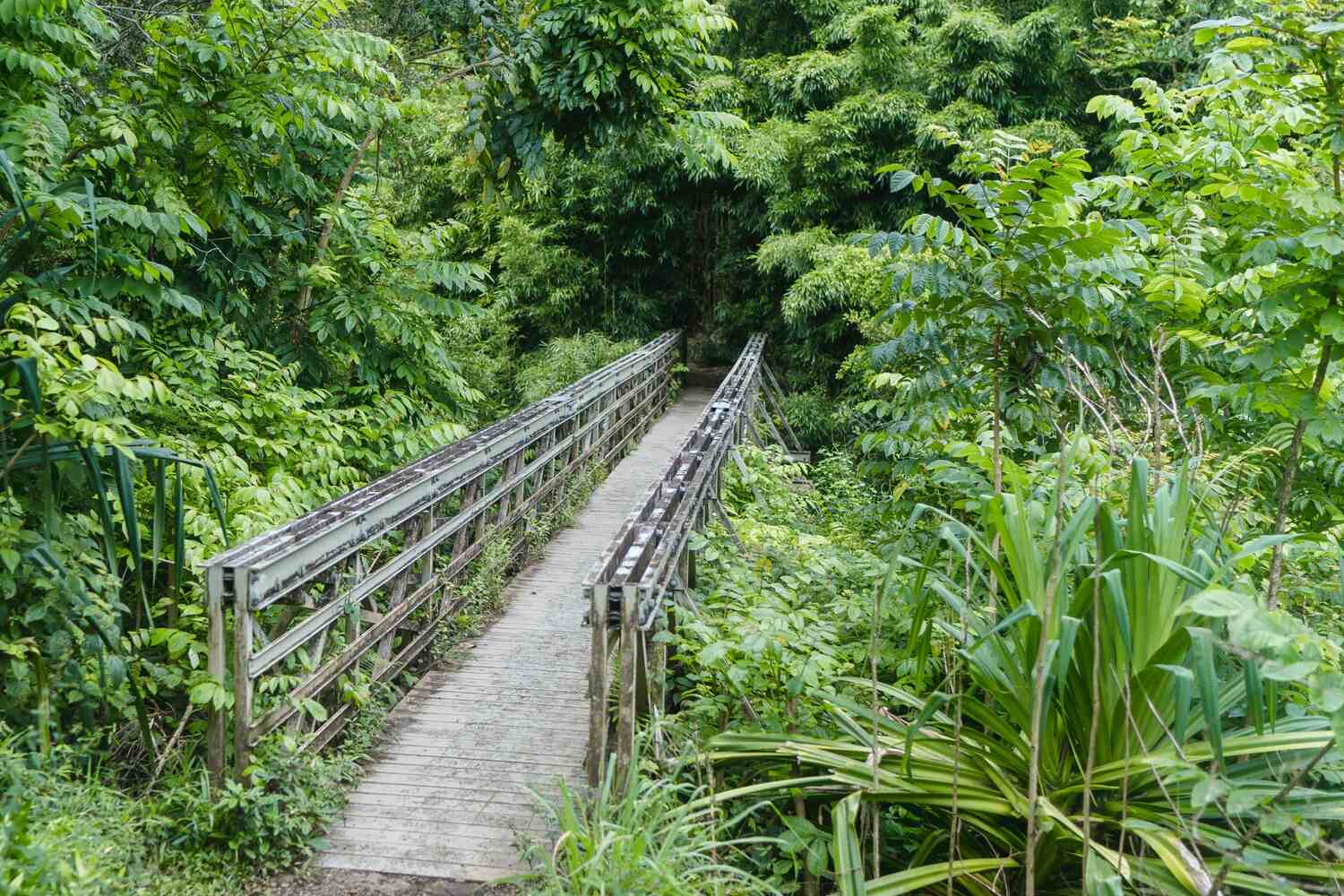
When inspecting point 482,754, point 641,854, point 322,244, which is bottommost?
point 482,754

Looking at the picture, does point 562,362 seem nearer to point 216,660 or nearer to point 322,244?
point 322,244

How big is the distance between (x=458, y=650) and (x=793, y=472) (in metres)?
2.81

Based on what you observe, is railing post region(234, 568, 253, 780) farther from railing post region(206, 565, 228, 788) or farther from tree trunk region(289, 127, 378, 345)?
tree trunk region(289, 127, 378, 345)

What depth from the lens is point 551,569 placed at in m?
5.95

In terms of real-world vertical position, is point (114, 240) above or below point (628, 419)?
above

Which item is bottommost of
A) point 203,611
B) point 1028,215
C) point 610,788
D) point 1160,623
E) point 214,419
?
point 610,788

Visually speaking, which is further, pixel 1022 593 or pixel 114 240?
pixel 114 240

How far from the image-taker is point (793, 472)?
661 cm

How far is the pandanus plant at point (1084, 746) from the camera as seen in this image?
2170 millimetres

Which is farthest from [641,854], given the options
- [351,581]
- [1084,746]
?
[351,581]

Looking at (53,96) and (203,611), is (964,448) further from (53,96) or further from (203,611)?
A: (53,96)

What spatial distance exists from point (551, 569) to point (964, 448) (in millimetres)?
3168

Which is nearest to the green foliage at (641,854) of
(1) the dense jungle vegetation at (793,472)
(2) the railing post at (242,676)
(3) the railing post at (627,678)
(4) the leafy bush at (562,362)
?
(1) the dense jungle vegetation at (793,472)

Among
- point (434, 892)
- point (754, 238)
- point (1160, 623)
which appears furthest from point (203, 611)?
point (754, 238)
